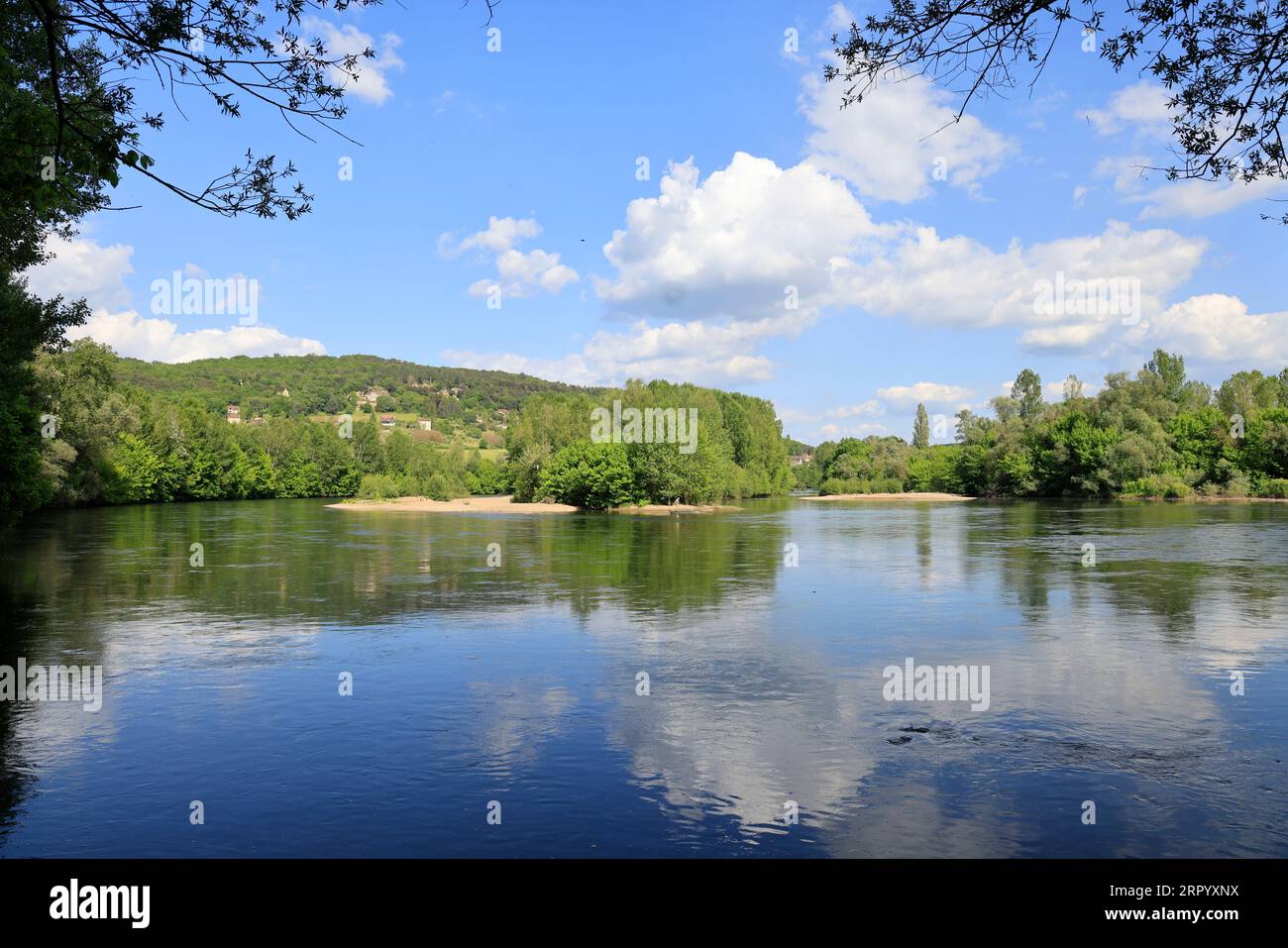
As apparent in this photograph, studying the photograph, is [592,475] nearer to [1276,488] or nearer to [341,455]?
[1276,488]

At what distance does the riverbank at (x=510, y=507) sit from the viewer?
→ 100312mm

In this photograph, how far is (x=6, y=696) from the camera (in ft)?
48.8

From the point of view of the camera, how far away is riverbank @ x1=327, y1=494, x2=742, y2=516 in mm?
100312

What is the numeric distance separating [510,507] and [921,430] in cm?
11123

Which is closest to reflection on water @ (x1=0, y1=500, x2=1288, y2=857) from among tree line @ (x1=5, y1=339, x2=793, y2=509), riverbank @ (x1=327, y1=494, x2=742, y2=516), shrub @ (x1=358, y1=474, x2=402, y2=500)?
tree line @ (x1=5, y1=339, x2=793, y2=509)

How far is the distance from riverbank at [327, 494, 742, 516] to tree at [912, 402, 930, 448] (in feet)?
288

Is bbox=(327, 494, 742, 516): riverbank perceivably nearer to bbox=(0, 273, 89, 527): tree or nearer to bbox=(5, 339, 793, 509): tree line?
bbox=(5, 339, 793, 509): tree line

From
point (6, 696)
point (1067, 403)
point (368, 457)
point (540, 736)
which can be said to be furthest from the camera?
point (368, 457)

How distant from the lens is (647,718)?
1353 centimetres

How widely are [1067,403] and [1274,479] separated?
3501 centimetres

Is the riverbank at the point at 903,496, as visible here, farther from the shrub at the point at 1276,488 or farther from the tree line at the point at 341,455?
the shrub at the point at 1276,488

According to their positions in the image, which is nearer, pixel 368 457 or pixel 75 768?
pixel 75 768
